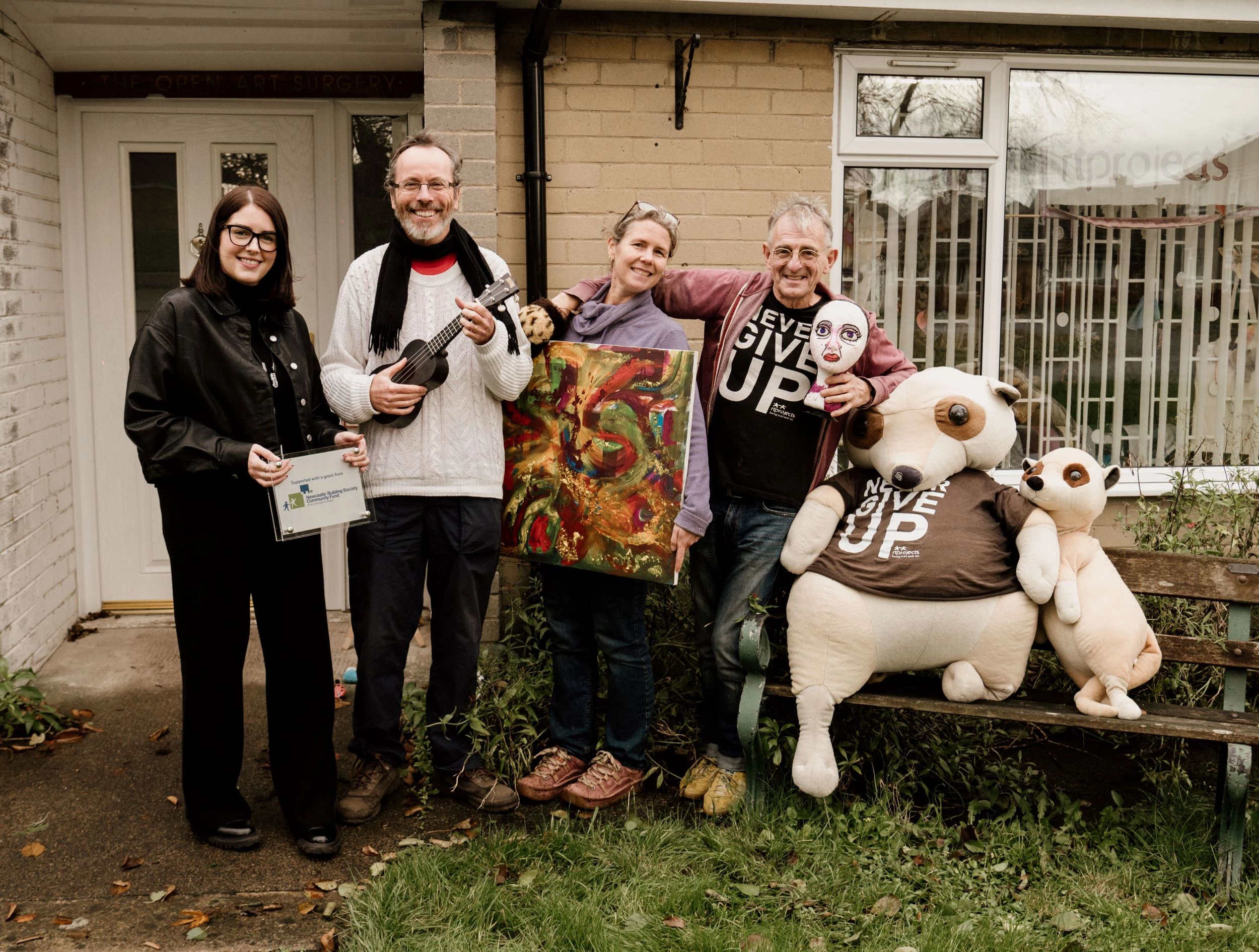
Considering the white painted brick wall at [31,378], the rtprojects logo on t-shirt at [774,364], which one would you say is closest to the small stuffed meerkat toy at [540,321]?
the rtprojects logo on t-shirt at [774,364]

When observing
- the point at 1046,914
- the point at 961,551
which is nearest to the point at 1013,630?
the point at 961,551

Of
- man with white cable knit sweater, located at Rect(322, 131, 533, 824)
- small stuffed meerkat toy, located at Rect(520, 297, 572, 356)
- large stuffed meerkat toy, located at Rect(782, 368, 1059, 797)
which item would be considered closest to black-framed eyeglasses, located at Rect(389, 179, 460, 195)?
man with white cable knit sweater, located at Rect(322, 131, 533, 824)

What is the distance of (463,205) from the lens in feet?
14.8

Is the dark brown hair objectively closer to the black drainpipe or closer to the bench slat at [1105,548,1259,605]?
the black drainpipe

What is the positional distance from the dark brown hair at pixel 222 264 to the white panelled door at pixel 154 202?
6.86ft

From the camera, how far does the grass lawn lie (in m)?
3.07

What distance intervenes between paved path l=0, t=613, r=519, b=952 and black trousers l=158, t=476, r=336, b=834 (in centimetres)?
16

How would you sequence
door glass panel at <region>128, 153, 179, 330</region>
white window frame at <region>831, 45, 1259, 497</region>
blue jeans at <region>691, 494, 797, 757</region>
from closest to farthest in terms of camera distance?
blue jeans at <region>691, 494, 797, 757</region> < white window frame at <region>831, 45, 1259, 497</region> < door glass panel at <region>128, 153, 179, 330</region>

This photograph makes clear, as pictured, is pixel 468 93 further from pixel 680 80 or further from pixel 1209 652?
pixel 1209 652

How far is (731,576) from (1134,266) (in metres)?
2.87

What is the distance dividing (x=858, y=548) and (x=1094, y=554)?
793mm

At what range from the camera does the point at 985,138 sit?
5.02m

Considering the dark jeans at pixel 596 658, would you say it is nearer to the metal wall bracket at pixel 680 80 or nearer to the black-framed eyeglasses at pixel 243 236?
the black-framed eyeglasses at pixel 243 236

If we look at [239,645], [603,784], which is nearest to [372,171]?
[239,645]
